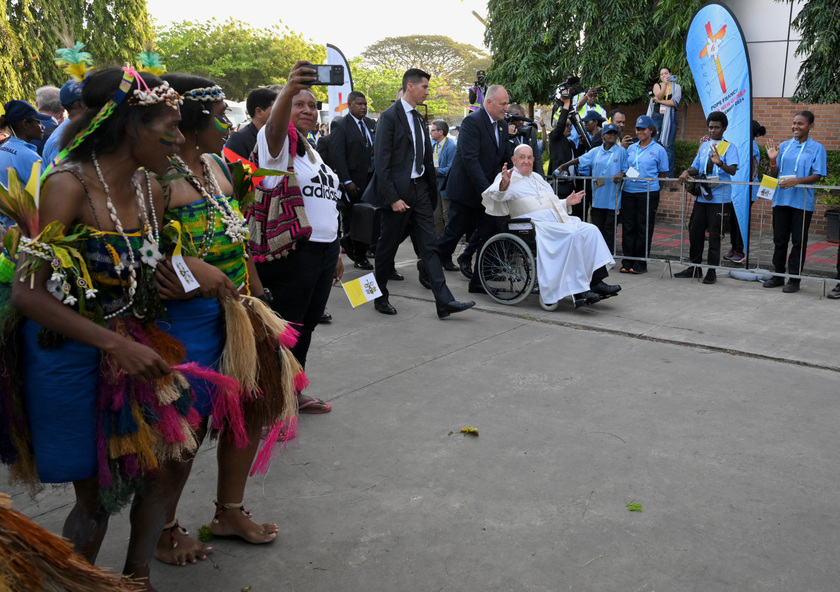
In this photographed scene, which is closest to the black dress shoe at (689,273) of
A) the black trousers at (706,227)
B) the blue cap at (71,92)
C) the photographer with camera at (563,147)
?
the black trousers at (706,227)

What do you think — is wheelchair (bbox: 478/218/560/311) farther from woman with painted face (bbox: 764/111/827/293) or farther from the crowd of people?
the crowd of people

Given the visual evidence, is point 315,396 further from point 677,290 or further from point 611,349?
point 677,290

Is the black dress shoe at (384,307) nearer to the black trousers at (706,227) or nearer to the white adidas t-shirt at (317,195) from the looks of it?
the white adidas t-shirt at (317,195)

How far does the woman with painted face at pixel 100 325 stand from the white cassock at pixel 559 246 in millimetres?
4976

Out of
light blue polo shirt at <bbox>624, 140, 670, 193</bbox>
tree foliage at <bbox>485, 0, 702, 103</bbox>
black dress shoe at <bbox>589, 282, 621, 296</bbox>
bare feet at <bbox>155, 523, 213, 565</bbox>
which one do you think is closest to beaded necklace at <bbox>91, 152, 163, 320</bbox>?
bare feet at <bbox>155, 523, 213, 565</bbox>

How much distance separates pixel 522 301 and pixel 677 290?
173 cm

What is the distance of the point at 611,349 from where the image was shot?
5.85 m

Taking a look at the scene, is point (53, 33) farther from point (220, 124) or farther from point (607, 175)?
point (220, 124)

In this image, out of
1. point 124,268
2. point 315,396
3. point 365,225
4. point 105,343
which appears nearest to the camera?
point 105,343

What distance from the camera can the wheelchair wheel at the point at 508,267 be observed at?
23.8 ft

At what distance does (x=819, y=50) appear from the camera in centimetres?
1098

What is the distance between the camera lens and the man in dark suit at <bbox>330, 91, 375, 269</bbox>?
8750 millimetres

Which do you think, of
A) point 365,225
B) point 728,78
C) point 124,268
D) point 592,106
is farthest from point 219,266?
point 592,106

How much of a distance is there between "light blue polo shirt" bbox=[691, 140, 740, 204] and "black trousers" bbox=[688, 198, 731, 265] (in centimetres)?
8
